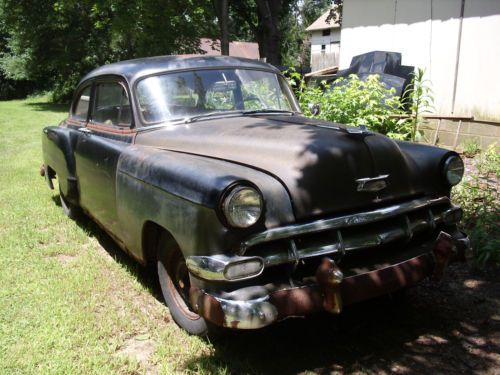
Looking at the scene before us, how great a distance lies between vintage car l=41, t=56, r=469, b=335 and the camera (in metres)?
2.45

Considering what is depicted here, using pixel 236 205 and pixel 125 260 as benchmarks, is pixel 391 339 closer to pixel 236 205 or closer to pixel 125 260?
pixel 236 205

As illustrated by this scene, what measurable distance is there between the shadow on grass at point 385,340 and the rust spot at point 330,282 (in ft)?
1.46

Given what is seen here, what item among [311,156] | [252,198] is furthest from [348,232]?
[252,198]

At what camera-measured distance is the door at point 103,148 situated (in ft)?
12.4

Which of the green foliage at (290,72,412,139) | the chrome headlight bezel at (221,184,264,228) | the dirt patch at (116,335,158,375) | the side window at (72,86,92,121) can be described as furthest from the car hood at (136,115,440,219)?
the green foliage at (290,72,412,139)

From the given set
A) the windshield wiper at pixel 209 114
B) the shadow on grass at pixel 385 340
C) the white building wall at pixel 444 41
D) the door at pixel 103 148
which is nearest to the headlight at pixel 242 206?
the shadow on grass at pixel 385 340

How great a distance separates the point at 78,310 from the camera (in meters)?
3.41

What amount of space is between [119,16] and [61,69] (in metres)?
11.0

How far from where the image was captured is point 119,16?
14094 millimetres

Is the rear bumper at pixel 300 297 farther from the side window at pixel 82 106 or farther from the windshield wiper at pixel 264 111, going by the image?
the side window at pixel 82 106

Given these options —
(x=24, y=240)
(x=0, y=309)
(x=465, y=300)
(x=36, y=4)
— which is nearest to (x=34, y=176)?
(x=24, y=240)

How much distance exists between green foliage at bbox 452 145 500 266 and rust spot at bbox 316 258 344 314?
1890mm

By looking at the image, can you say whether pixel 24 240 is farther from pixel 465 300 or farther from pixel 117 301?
pixel 465 300

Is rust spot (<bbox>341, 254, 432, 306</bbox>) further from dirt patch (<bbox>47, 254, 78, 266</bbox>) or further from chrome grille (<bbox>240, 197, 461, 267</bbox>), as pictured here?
dirt patch (<bbox>47, 254, 78, 266</bbox>)
